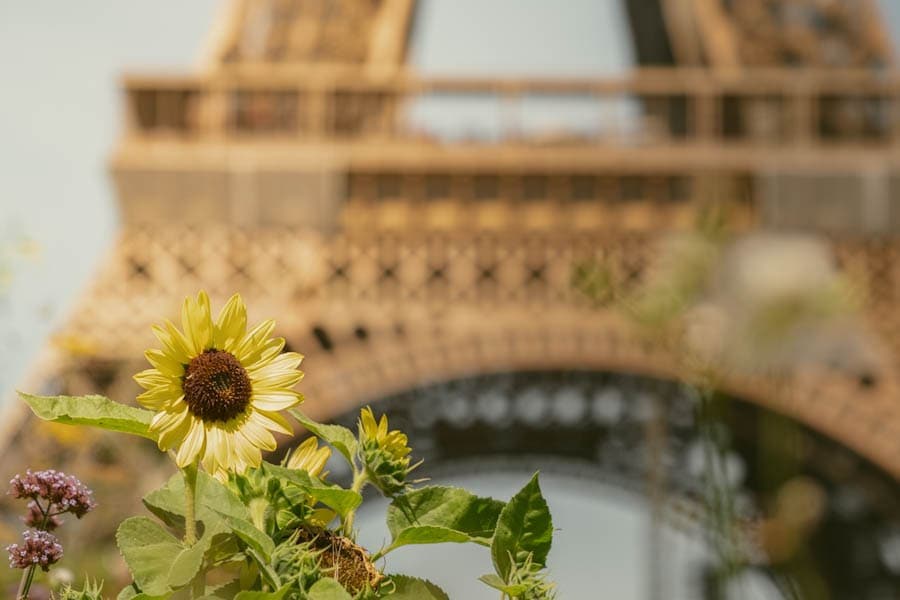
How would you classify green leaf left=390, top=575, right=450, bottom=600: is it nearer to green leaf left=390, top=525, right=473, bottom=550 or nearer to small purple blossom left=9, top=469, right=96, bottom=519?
green leaf left=390, top=525, right=473, bottom=550

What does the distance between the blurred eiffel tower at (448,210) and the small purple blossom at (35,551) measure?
10383 millimetres

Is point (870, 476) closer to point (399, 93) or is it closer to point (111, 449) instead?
point (399, 93)

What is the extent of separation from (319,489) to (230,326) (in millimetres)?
159

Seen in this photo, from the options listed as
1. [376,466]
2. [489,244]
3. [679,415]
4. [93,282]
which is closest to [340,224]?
[489,244]

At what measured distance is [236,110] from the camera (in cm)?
1333

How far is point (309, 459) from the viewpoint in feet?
4.08

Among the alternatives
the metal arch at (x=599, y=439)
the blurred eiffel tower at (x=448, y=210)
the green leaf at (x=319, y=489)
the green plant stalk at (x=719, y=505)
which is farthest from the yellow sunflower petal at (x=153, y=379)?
the metal arch at (x=599, y=439)

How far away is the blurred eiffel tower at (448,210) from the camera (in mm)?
12141

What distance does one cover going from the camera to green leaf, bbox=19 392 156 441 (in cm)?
112

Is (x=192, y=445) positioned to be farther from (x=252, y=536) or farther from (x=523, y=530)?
(x=523, y=530)

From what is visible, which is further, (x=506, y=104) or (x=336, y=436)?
(x=506, y=104)

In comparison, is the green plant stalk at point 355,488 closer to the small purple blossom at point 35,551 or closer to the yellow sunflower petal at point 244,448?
the yellow sunflower petal at point 244,448

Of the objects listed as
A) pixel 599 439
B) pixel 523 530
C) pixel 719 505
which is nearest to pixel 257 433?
pixel 523 530

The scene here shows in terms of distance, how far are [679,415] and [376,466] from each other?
15056 millimetres
